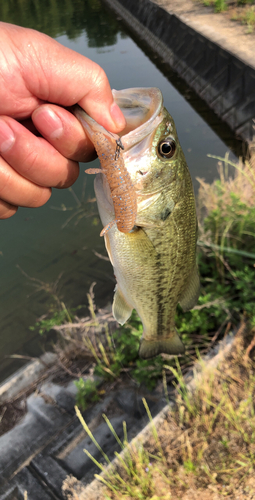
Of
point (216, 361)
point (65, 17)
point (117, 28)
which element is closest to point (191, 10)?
point (117, 28)

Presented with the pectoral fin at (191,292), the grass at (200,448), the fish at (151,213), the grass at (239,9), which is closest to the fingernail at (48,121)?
the fish at (151,213)

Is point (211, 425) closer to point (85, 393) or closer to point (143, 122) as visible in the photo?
point (85, 393)

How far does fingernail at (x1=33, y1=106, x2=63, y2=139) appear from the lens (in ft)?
4.96

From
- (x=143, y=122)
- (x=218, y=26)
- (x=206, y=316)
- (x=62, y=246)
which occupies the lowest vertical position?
(x=206, y=316)

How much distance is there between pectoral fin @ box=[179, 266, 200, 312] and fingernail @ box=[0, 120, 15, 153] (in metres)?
1.22

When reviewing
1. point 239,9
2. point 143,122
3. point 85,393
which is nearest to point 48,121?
point 143,122

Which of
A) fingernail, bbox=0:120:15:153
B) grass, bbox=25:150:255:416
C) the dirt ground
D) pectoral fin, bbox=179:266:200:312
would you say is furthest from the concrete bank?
fingernail, bbox=0:120:15:153

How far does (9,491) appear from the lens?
9.77 ft

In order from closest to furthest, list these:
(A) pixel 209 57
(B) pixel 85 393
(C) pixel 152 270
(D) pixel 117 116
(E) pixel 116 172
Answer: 1. (E) pixel 116 172
2. (D) pixel 117 116
3. (C) pixel 152 270
4. (B) pixel 85 393
5. (A) pixel 209 57

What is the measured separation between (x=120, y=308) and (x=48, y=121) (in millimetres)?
1102

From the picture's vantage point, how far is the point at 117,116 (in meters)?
1.46

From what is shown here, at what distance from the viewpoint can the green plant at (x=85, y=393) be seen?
3.51 m

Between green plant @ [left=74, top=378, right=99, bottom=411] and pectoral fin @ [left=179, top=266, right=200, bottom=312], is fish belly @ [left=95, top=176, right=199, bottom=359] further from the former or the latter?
green plant @ [left=74, top=378, right=99, bottom=411]

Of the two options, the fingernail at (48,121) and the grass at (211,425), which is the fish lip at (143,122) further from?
the grass at (211,425)
